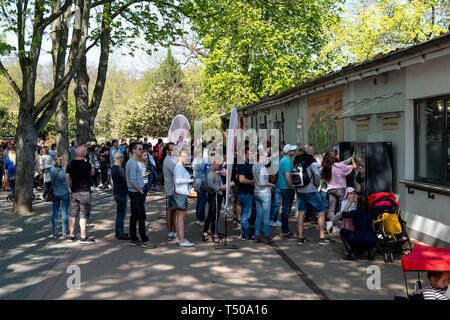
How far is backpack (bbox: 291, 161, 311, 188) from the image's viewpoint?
9391 mm

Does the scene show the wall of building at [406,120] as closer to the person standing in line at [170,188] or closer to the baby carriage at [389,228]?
the baby carriage at [389,228]

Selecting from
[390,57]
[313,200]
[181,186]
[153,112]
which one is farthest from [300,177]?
[153,112]

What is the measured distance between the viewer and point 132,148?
955 cm

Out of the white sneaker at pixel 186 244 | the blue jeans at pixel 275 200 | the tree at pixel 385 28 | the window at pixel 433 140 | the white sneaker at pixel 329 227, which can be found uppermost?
the tree at pixel 385 28

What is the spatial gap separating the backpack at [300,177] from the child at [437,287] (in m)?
4.86

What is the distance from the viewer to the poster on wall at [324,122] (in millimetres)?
14172

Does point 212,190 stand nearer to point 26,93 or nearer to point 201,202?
point 201,202

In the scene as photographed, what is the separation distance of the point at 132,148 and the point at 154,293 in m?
3.86

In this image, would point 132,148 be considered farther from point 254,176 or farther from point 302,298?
point 302,298

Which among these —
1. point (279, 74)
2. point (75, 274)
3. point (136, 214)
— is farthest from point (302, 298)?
point (279, 74)

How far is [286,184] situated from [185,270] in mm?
3695

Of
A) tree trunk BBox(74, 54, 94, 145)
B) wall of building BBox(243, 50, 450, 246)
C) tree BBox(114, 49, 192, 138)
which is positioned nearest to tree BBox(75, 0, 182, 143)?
tree trunk BBox(74, 54, 94, 145)

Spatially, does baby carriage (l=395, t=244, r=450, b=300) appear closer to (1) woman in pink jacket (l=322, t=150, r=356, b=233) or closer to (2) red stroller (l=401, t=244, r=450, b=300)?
(2) red stroller (l=401, t=244, r=450, b=300)

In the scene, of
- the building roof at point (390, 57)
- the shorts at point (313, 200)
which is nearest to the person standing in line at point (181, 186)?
the shorts at point (313, 200)
